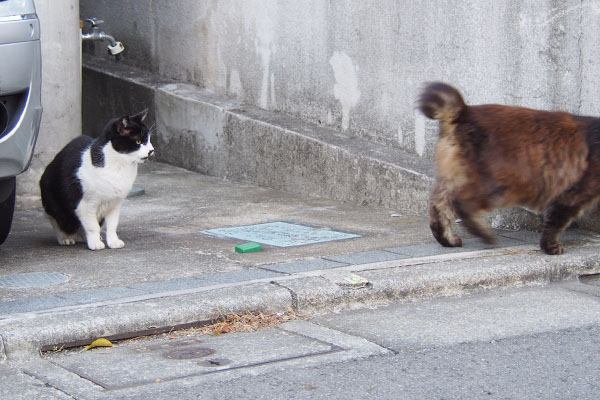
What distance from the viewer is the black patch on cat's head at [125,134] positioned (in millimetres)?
5406

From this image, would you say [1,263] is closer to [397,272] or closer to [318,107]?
[397,272]

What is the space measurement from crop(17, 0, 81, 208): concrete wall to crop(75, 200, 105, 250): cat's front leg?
5.23 ft

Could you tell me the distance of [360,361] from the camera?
3727mm

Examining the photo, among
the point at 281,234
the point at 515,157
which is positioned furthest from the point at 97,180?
the point at 515,157

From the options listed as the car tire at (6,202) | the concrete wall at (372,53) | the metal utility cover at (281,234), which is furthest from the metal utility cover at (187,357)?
the concrete wall at (372,53)

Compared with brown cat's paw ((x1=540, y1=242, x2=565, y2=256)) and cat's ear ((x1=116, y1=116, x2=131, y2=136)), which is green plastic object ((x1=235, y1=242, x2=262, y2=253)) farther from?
brown cat's paw ((x1=540, y1=242, x2=565, y2=256))

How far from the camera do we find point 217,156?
8.49 metres

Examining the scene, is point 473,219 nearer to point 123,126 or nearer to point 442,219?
point 442,219

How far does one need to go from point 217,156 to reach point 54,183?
306cm

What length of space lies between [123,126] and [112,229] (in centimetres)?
66

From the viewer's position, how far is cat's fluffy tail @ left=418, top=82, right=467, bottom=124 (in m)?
4.96

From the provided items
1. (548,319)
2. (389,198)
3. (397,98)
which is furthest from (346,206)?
(548,319)

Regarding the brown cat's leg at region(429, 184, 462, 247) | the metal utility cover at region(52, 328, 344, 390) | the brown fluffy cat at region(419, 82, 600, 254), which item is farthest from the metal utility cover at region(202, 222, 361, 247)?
the metal utility cover at region(52, 328, 344, 390)

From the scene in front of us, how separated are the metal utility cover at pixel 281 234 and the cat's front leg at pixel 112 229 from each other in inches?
27.5
